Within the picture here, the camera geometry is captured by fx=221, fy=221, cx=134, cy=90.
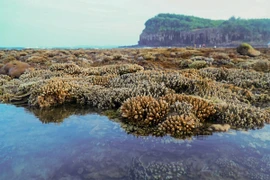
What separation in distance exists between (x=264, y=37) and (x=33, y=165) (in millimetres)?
188754

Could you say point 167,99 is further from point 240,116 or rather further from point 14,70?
point 14,70

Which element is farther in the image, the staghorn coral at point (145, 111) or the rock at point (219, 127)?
the staghorn coral at point (145, 111)

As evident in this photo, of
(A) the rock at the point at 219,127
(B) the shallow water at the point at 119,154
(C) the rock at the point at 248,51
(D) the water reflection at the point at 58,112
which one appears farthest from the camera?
(C) the rock at the point at 248,51

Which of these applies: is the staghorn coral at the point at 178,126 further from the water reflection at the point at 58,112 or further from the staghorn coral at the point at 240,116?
the water reflection at the point at 58,112

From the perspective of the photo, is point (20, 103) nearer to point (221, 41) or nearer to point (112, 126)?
point (112, 126)

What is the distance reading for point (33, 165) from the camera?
3652mm

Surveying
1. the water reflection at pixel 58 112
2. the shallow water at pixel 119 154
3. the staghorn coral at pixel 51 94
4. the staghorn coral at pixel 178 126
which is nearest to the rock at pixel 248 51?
the shallow water at pixel 119 154

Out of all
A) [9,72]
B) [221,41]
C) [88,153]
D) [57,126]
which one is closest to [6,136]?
[57,126]

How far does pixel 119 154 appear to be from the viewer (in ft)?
13.1

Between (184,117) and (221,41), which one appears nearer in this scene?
(184,117)

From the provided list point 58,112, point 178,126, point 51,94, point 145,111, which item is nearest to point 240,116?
point 178,126

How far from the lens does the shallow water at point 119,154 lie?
3393mm

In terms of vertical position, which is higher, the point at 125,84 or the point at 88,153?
the point at 125,84

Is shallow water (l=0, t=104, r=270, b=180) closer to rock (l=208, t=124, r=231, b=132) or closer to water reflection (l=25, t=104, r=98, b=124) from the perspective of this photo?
rock (l=208, t=124, r=231, b=132)
